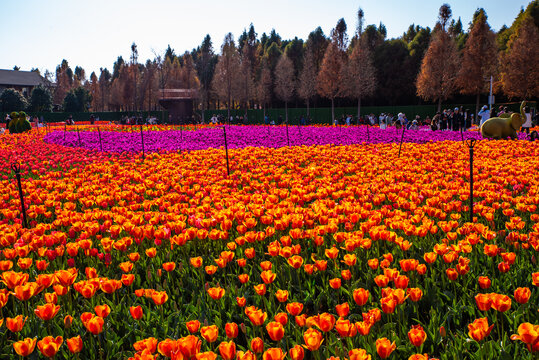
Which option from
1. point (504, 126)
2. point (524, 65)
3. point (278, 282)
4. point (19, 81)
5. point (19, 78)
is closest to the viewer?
point (278, 282)

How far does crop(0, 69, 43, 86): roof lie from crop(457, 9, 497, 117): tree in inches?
3386

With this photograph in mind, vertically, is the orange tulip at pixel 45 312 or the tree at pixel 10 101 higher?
the tree at pixel 10 101

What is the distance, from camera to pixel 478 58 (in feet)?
131

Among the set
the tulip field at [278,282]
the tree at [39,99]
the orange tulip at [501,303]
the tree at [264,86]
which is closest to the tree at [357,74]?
the tree at [264,86]

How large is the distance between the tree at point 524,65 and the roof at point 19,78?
8987 centimetres

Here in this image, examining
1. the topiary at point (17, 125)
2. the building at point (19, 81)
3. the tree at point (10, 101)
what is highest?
the building at point (19, 81)

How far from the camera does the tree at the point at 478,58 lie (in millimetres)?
39750

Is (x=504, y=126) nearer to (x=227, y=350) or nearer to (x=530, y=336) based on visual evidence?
(x=530, y=336)

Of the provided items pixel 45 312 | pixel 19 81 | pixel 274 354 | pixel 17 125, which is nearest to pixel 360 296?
pixel 274 354

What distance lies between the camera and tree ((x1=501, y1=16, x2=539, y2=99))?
120ft

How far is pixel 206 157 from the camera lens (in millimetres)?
11961

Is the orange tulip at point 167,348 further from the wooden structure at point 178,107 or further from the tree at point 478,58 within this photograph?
the tree at point 478,58

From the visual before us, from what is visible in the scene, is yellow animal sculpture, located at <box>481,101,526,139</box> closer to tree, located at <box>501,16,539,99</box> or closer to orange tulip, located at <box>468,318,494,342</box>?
orange tulip, located at <box>468,318,494,342</box>

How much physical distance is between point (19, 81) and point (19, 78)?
227cm
